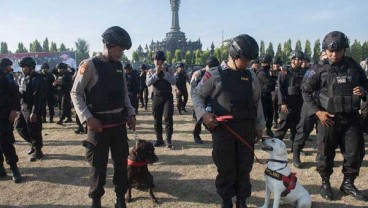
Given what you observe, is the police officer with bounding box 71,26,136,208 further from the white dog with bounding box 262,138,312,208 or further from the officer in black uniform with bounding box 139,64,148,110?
the officer in black uniform with bounding box 139,64,148,110

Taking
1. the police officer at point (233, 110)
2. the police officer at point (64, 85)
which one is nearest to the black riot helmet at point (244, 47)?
the police officer at point (233, 110)

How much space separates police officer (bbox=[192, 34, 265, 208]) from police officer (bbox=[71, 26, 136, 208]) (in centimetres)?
107

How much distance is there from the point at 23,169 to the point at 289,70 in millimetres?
6506

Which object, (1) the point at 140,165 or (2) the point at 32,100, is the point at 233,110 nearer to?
(1) the point at 140,165

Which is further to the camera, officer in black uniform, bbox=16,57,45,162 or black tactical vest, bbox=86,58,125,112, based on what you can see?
officer in black uniform, bbox=16,57,45,162

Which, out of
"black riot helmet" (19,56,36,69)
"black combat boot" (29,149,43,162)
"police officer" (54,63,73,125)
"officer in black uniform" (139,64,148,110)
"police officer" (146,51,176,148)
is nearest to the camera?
"black riot helmet" (19,56,36,69)

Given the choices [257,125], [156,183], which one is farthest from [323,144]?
[156,183]

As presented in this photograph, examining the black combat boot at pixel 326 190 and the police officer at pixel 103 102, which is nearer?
the police officer at pixel 103 102

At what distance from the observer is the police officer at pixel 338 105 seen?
4.59 metres

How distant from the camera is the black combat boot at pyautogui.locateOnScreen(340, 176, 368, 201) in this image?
4767mm

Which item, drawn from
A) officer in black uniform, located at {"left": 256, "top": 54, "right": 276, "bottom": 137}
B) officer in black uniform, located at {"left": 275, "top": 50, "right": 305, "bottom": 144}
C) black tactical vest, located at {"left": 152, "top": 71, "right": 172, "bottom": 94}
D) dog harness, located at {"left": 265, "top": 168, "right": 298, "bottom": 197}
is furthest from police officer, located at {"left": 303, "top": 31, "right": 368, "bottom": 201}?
black tactical vest, located at {"left": 152, "top": 71, "right": 172, "bottom": 94}

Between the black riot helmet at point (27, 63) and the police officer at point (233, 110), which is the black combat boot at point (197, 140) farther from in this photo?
the police officer at point (233, 110)

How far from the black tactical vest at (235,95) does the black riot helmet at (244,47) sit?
9.1 inches

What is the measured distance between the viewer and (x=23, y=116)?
25.1ft
